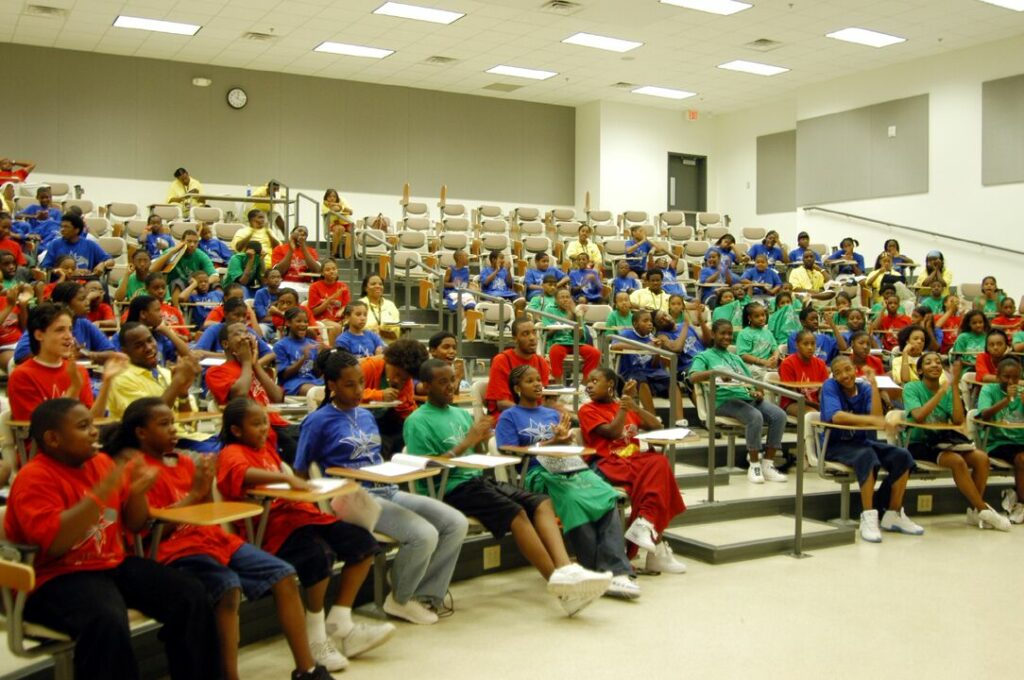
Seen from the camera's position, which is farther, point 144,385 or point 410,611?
point 144,385

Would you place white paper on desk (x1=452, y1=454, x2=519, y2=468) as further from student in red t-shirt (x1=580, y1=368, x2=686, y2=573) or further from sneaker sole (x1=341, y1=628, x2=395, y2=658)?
student in red t-shirt (x1=580, y1=368, x2=686, y2=573)

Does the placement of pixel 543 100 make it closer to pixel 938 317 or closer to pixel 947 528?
pixel 938 317

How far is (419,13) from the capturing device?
13820mm

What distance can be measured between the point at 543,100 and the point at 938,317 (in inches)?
424

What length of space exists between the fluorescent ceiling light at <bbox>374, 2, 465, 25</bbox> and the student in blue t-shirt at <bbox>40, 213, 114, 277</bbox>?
557 cm

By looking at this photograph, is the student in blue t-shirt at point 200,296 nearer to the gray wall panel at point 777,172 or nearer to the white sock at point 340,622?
the white sock at point 340,622

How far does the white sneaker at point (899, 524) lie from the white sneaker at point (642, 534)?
92.9 inches

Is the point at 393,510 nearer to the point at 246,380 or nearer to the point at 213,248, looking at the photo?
the point at 246,380

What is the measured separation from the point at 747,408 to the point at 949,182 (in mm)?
10067

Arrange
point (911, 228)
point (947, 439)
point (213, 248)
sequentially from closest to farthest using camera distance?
point (947, 439), point (213, 248), point (911, 228)

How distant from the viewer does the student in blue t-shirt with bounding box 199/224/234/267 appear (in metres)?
11.6

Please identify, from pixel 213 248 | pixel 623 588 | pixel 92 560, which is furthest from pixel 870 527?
pixel 213 248

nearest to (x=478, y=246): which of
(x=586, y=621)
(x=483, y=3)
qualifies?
(x=483, y=3)

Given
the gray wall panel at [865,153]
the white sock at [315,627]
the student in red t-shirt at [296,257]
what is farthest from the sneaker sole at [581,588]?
the gray wall panel at [865,153]
